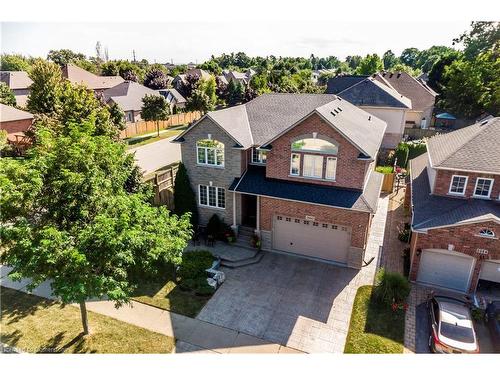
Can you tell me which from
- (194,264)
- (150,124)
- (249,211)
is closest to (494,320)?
(249,211)

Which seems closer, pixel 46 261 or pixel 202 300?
pixel 46 261

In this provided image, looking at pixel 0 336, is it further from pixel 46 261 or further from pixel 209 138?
pixel 209 138

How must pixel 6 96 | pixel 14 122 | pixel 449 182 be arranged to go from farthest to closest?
pixel 6 96 → pixel 14 122 → pixel 449 182

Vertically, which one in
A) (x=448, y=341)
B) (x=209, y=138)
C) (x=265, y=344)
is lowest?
(x=265, y=344)

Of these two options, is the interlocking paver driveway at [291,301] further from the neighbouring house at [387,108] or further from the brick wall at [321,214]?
the neighbouring house at [387,108]

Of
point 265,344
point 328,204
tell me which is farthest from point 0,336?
point 328,204

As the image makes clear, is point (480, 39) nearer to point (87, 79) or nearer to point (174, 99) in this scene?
point (174, 99)

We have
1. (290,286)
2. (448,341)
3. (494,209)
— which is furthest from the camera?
(290,286)

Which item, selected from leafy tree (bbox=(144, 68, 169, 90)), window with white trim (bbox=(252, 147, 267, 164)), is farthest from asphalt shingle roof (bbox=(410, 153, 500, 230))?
leafy tree (bbox=(144, 68, 169, 90))
